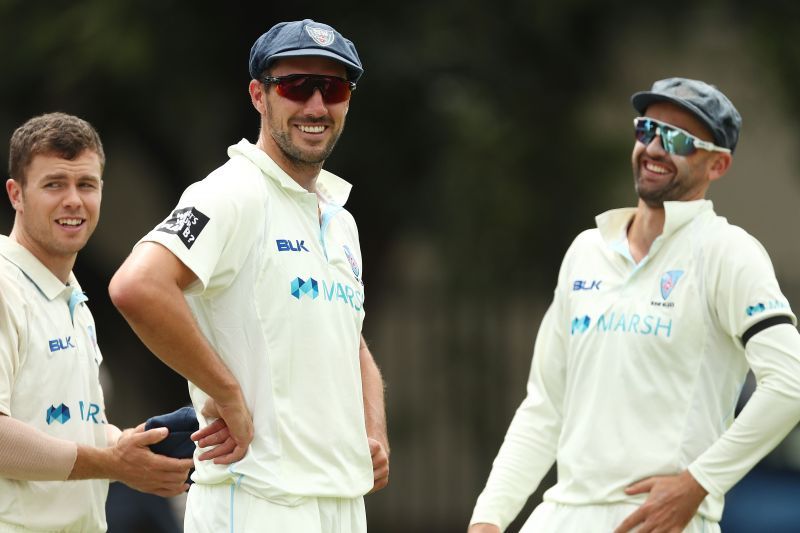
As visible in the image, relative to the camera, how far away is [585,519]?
18.6 ft

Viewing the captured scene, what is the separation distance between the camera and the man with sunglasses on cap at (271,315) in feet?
14.9

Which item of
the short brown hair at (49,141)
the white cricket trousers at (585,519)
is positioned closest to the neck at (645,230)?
the white cricket trousers at (585,519)

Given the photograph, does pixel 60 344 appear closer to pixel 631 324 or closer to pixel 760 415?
pixel 631 324

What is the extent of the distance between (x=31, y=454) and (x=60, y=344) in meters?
0.45

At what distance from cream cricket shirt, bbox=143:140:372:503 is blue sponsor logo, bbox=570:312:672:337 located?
4.11 feet

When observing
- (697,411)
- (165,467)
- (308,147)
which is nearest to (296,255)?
(308,147)

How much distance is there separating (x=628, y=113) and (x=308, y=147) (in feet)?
35.9

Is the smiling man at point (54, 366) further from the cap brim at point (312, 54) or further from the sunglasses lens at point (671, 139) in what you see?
the sunglasses lens at point (671, 139)

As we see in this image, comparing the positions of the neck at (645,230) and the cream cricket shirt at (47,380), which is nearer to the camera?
the cream cricket shirt at (47,380)

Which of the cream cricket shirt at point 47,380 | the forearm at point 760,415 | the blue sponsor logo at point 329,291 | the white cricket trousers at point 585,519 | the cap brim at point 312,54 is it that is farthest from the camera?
the white cricket trousers at point 585,519

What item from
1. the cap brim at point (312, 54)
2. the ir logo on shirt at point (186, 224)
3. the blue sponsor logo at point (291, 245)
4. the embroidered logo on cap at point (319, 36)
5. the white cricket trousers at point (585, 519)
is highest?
the embroidered logo on cap at point (319, 36)

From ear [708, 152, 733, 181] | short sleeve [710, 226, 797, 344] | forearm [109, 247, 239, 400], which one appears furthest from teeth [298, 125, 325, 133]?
ear [708, 152, 733, 181]

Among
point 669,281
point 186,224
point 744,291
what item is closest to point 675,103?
point 669,281

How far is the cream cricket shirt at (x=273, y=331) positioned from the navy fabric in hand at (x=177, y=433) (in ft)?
0.22
